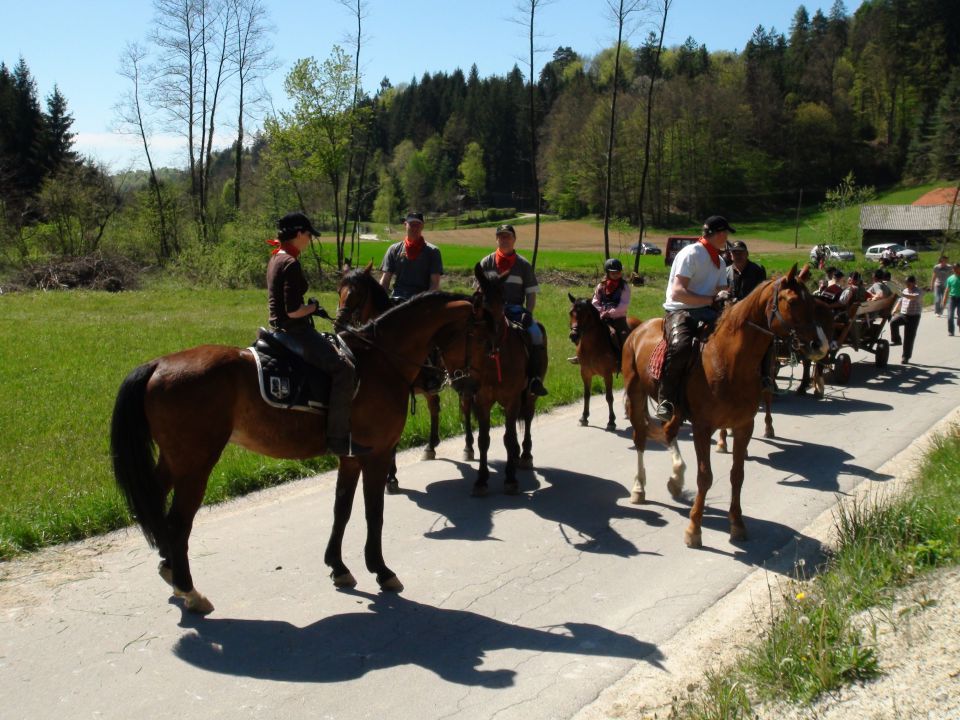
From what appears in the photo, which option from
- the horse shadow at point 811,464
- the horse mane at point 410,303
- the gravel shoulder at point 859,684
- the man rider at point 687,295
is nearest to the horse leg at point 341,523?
the horse mane at point 410,303

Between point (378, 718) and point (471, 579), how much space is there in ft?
6.62

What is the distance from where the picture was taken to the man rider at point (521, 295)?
9445 mm

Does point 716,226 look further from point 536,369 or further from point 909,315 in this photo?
point 909,315

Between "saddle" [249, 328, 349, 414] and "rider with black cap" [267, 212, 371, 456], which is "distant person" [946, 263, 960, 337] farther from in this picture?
"saddle" [249, 328, 349, 414]

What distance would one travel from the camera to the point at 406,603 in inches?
233

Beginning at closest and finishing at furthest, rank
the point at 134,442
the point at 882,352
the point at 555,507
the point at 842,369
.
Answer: the point at 134,442 → the point at 555,507 → the point at 842,369 → the point at 882,352

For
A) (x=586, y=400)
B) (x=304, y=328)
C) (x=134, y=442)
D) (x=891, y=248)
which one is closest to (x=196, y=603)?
(x=134, y=442)

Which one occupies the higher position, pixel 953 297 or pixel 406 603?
pixel 953 297

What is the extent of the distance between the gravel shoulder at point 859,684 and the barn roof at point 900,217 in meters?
77.9

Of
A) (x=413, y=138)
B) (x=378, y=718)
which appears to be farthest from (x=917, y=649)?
(x=413, y=138)

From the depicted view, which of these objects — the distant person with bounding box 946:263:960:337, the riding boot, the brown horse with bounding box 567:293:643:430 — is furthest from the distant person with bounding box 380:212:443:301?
the distant person with bounding box 946:263:960:337

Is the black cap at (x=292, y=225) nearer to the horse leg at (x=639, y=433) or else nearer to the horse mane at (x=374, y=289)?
the horse mane at (x=374, y=289)

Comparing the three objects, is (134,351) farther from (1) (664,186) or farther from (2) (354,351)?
(1) (664,186)

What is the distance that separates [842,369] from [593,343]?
6.68 metres
